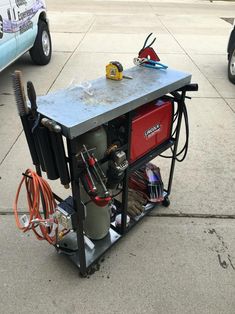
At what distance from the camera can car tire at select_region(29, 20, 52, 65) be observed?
5727 millimetres

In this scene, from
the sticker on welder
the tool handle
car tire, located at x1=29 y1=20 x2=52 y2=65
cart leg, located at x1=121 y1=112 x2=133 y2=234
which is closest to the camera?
the tool handle

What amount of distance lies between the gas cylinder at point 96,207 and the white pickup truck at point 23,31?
3.09 meters

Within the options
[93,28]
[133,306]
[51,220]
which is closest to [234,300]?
[133,306]

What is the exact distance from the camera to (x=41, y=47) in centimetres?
583

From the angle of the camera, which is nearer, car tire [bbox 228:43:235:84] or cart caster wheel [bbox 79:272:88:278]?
cart caster wheel [bbox 79:272:88:278]

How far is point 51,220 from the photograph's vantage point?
185cm

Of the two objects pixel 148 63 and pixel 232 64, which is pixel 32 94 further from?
pixel 232 64

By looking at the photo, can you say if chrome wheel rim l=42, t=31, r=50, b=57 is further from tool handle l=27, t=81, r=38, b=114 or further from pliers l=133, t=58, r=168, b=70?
tool handle l=27, t=81, r=38, b=114

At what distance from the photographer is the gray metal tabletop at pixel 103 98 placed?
1467 mm

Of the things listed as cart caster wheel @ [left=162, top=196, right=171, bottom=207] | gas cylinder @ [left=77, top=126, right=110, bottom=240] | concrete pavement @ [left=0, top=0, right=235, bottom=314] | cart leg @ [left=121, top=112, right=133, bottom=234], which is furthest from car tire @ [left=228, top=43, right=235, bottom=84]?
gas cylinder @ [left=77, top=126, right=110, bottom=240]

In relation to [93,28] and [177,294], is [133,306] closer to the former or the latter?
[177,294]

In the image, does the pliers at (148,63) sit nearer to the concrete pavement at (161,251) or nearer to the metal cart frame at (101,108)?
the metal cart frame at (101,108)

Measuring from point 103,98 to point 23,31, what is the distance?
3.89 metres

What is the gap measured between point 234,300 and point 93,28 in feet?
30.1
